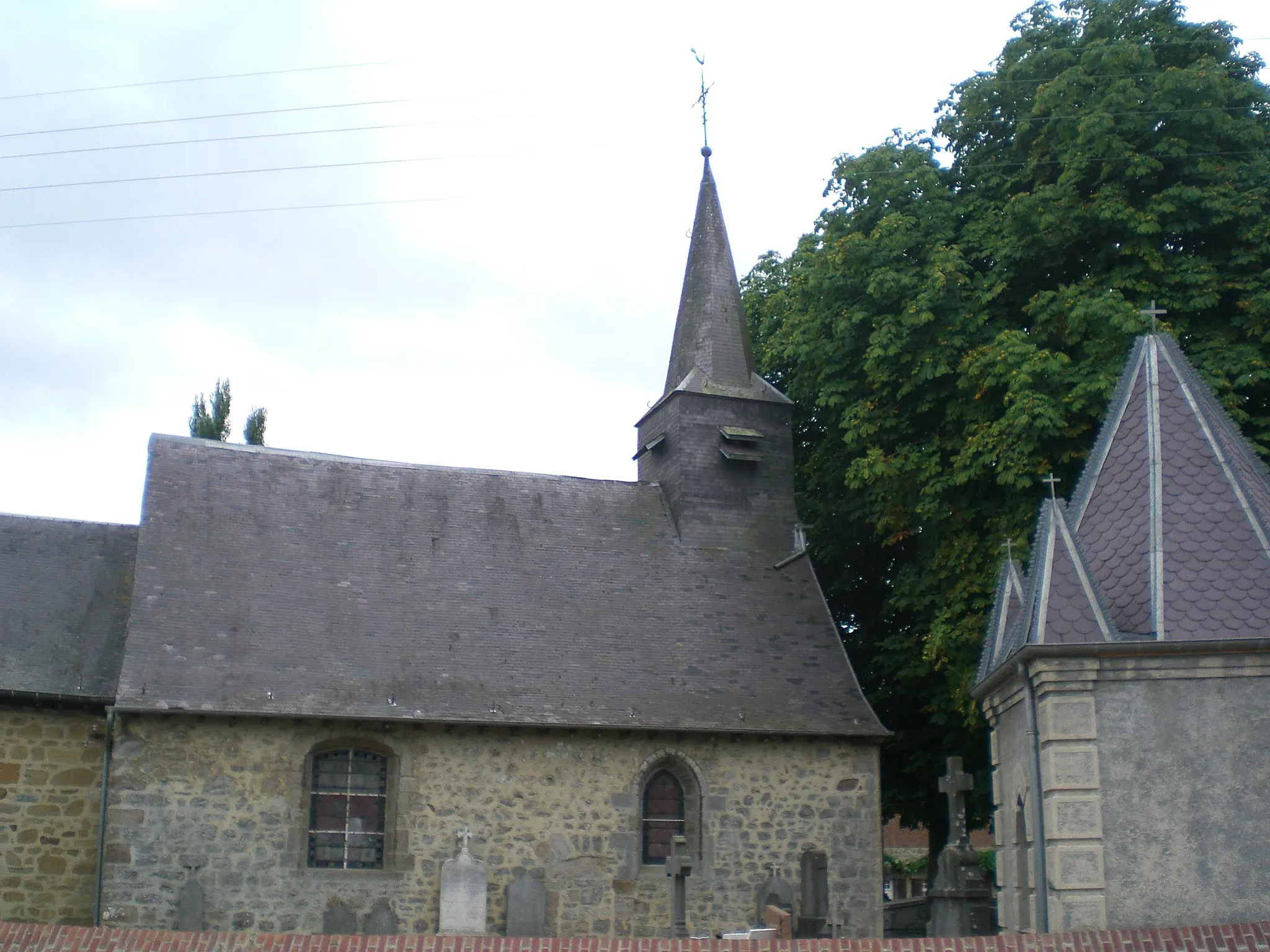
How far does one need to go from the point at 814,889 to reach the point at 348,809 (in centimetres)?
585

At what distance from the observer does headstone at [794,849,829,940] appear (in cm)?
1670

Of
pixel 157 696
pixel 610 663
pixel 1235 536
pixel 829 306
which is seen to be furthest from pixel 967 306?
pixel 157 696

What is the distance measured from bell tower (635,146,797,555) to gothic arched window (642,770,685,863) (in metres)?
4.20

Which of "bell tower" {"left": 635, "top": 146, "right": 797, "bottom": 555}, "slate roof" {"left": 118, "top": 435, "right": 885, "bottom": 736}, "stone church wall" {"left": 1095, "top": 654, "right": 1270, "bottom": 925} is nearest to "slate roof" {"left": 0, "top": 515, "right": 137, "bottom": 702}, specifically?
"slate roof" {"left": 118, "top": 435, "right": 885, "bottom": 736}

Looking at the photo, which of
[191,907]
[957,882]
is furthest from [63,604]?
[957,882]

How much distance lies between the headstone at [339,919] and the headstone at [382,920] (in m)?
0.16

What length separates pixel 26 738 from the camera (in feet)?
55.1

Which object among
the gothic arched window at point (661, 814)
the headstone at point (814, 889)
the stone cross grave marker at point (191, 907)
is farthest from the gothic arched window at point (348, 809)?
the headstone at point (814, 889)

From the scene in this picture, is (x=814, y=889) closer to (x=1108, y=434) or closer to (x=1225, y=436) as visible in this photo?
(x=1108, y=434)

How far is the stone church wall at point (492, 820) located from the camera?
16.2 metres

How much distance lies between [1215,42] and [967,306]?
4772mm

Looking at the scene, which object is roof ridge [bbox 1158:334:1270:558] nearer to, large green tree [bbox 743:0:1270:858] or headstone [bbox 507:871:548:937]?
large green tree [bbox 743:0:1270:858]

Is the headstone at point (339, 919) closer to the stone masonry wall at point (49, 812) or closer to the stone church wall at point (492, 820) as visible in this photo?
the stone church wall at point (492, 820)

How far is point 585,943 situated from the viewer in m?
9.27
